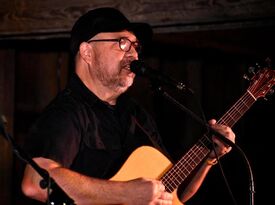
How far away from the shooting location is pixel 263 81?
3613 mm

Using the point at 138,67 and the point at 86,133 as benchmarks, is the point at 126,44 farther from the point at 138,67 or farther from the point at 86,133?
the point at 86,133

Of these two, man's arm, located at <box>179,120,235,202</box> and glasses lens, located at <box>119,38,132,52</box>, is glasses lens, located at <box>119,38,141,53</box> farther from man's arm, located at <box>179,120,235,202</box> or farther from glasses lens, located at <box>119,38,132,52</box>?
man's arm, located at <box>179,120,235,202</box>

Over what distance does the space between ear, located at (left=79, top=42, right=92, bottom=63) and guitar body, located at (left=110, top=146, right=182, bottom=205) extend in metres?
0.68

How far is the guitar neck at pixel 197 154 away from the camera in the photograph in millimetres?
3576

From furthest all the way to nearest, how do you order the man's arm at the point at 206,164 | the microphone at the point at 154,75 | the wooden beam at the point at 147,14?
the wooden beam at the point at 147,14
the man's arm at the point at 206,164
the microphone at the point at 154,75

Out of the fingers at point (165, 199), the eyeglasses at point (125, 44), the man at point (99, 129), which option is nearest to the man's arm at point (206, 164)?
the man at point (99, 129)

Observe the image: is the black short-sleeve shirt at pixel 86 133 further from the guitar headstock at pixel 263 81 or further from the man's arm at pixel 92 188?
the guitar headstock at pixel 263 81

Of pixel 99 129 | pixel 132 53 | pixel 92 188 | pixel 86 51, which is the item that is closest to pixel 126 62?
pixel 132 53

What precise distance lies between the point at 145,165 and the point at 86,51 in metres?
0.84

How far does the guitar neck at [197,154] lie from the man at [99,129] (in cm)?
7

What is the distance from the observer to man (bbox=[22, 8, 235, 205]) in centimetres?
317

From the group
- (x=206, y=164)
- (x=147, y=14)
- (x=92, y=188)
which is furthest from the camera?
(x=147, y=14)

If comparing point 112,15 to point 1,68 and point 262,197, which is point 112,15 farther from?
point 262,197

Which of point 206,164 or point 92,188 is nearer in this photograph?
point 92,188
